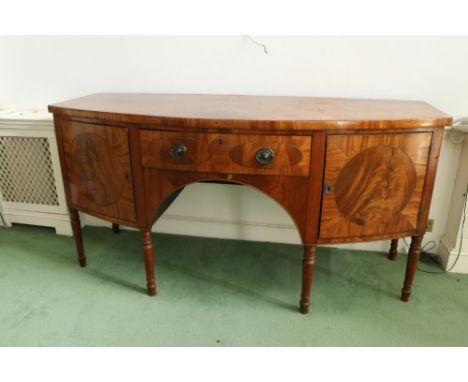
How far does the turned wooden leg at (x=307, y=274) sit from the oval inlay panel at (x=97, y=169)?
0.75 metres

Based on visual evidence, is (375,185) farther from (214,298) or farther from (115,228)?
(115,228)

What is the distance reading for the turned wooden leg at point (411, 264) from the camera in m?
1.43

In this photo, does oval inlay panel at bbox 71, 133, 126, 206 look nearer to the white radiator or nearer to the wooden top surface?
the wooden top surface

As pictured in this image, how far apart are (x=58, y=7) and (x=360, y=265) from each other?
1.94m

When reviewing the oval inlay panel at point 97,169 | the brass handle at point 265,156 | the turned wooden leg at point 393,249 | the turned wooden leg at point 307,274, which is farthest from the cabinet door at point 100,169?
the turned wooden leg at point 393,249

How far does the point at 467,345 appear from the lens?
51.9 inches

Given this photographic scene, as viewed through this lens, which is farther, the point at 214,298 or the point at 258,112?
the point at 214,298

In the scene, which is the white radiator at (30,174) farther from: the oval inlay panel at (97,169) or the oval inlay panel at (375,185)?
the oval inlay panel at (375,185)

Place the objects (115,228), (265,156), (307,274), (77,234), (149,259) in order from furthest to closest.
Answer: (115,228)
(77,234)
(149,259)
(307,274)
(265,156)

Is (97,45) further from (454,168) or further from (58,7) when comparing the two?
(454,168)

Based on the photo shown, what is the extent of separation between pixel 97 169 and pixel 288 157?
77 cm

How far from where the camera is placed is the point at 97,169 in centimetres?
146

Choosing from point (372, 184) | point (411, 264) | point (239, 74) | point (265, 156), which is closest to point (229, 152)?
point (265, 156)

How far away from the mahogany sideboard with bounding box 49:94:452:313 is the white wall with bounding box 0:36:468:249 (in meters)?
0.24
